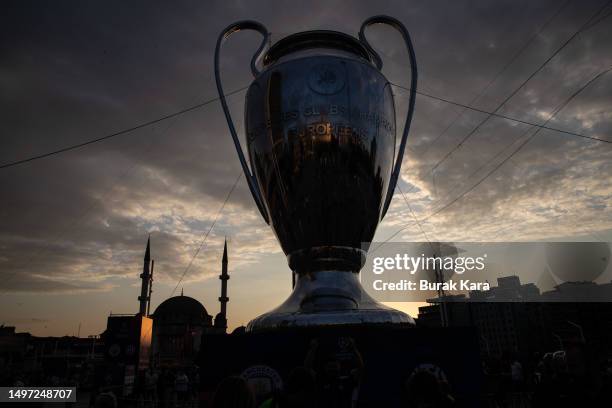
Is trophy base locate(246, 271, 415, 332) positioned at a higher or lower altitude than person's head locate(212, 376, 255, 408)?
higher

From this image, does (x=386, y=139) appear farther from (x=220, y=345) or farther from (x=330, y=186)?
(x=220, y=345)

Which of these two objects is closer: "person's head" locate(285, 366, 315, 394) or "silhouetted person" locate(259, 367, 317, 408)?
"silhouetted person" locate(259, 367, 317, 408)

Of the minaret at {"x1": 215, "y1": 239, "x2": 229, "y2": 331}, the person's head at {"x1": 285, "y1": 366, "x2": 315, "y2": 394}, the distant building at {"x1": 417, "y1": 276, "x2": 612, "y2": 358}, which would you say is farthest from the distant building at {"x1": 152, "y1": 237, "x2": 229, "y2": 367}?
the person's head at {"x1": 285, "y1": 366, "x2": 315, "y2": 394}

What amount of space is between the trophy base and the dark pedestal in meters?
0.06

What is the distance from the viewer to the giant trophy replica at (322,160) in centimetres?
304

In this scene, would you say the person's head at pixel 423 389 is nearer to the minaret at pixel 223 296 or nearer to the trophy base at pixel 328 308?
the trophy base at pixel 328 308

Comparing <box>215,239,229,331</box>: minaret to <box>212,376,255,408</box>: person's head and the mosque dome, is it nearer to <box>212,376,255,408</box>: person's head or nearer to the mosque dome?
the mosque dome

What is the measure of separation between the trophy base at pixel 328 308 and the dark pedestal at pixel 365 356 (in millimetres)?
55

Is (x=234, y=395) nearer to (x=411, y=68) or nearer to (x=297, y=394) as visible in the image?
(x=297, y=394)

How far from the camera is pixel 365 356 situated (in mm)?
2695

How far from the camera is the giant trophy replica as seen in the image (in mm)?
3045

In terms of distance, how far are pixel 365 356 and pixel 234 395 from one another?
1.43 m

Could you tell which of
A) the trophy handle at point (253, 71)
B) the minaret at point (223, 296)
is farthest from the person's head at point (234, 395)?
the minaret at point (223, 296)

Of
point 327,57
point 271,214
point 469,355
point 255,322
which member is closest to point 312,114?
point 327,57
